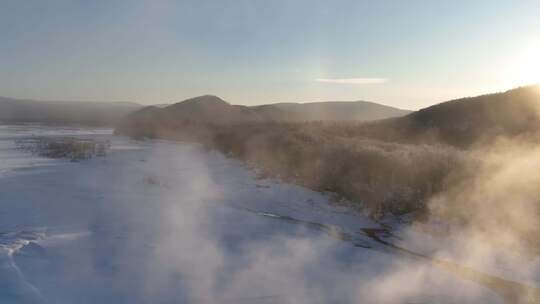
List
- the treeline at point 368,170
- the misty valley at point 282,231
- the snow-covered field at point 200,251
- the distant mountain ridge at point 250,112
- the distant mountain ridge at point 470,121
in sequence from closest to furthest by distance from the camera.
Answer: the snow-covered field at point 200,251
the misty valley at point 282,231
the treeline at point 368,170
the distant mountain ridge at point 470,121
the distant mountain ridge at point 250,112

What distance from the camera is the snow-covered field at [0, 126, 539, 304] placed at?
569cm

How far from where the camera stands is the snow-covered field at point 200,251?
18.7ft

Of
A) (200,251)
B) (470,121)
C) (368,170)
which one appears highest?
(470,121)

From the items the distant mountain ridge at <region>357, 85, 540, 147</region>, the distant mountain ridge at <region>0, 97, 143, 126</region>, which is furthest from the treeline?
the distant mountain ridge at <region>0, 97, 143, 126</region>

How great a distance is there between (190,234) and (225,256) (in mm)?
1363

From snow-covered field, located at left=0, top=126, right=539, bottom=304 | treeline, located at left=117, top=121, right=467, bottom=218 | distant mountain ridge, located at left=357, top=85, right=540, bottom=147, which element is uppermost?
distant mountain ridge, located at left=357, top=85, right=540, bottom=147

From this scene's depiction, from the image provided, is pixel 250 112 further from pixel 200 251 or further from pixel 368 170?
pixel 200 251

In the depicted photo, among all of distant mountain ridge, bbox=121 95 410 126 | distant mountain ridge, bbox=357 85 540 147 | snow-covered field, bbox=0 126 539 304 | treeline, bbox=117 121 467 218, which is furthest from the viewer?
distant mountain ridge, bbox=121 95 410 126

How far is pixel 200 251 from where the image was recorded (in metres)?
7.29

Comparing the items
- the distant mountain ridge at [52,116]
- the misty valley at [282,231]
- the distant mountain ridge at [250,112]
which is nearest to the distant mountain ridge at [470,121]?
the misty valley at [282,231]

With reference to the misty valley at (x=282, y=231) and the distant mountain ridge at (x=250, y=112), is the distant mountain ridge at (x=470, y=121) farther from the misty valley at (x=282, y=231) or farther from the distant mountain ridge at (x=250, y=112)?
the distant mountain ridge at (x=250, y=112)

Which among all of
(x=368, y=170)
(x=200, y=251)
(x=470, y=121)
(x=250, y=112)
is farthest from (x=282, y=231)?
(x=250, y=112)

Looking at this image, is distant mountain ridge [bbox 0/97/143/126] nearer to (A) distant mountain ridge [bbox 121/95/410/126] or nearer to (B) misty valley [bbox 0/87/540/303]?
(A) distant mountain ridge [bbox 121/95/410/126]

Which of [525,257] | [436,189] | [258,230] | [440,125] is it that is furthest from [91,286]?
[440,125]
